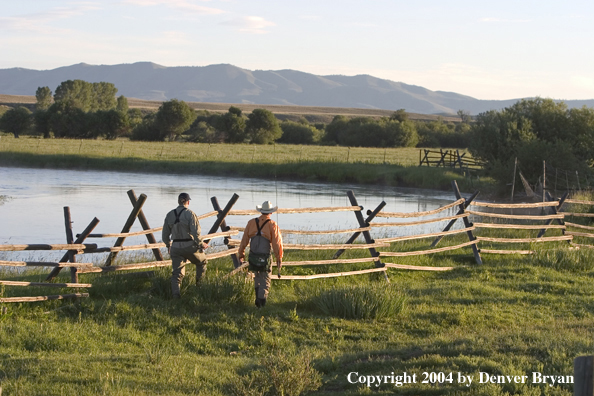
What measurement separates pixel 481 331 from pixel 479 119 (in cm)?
3107

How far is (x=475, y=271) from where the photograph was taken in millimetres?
12789

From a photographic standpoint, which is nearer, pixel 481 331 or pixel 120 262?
pixel 481 331

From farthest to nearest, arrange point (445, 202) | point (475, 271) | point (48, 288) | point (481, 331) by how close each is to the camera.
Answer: point (445, 202)
point (475, 271)
point (48, 288)
point (481, 331)

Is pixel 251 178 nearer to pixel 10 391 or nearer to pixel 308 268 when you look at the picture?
pixel 308 268

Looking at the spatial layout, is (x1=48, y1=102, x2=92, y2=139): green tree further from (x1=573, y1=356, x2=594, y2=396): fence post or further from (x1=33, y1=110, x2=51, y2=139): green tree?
(x1=573, y1=356, x2=594, y2=396): fence post

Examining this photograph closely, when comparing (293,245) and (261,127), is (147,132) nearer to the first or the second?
(261,127)

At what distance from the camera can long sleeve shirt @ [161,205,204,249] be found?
362 inches

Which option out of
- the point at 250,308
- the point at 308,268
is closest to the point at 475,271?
the point at 308,268

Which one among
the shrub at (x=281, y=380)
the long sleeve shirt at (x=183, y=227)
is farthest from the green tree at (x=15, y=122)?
the shrub at (x=281, y=380)

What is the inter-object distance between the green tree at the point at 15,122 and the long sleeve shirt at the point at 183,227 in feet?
210

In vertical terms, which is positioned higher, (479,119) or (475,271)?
(479,119)

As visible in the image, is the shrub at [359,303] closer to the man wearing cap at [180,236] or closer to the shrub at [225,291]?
the shrub at [225,291]

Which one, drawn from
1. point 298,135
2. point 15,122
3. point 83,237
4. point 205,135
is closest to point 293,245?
point 83,237

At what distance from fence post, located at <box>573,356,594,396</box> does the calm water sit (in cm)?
1300
